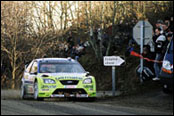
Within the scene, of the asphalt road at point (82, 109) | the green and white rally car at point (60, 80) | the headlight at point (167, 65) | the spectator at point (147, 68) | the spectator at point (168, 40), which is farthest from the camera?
the spectator at point (147, 68)

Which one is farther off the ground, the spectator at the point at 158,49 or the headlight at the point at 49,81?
the spectator at the point at 158,49

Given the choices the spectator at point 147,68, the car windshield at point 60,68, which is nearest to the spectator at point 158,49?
the spectator at point 147,68

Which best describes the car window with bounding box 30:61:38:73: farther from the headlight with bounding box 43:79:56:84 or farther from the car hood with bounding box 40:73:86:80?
the headlight with bounding box 43:79:56:84

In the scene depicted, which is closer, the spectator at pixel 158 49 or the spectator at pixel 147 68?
the spectator at pixel 158 49

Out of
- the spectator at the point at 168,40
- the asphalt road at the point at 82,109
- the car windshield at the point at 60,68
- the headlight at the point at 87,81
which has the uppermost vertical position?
the spectator at the point at 168,40

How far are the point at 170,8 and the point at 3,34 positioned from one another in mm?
7868

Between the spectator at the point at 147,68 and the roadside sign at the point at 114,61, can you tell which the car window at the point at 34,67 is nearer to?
the roadside sign at the point at 114,61

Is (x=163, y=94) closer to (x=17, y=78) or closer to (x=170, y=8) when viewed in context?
(x=17, y=78)

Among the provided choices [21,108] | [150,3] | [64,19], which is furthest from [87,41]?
[21,108]

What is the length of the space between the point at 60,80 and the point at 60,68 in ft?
1.72

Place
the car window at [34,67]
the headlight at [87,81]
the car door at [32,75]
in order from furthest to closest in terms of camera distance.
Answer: the car window at [34,67]
the car door at [32,75]
the headlight at [87,81]

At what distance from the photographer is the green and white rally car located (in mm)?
17922

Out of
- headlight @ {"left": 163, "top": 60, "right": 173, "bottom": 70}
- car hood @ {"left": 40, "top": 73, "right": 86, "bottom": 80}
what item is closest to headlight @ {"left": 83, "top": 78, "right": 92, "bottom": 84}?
car hood @ {"left": 40, "top": 73, "right": 86, "bottom": 80}

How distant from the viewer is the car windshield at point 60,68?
18.3 meters
